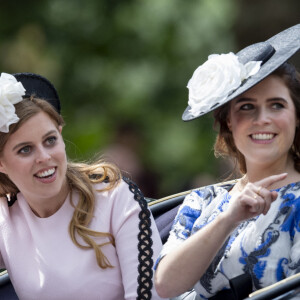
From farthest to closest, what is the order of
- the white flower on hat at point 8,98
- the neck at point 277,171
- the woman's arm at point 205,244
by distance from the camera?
the white flower on hat at point 8,98
the neck at point 277,171
the woman's arm at point 205,244

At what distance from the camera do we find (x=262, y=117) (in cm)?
244

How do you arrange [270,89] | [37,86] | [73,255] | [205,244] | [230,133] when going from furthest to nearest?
[37,86]
[73,255]
[230,133]
[270,89]
[205,244]

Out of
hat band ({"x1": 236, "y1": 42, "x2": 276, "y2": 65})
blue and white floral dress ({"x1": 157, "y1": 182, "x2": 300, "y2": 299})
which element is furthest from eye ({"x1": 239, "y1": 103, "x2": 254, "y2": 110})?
blue and white floral dress ({"x1": 157, "y1": 182, "x2": 300, "y2": 299})

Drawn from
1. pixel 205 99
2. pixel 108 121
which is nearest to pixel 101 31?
pixel 108 121

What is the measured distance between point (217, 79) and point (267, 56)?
0.16 m

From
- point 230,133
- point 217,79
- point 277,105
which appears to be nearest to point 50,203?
point 230,133

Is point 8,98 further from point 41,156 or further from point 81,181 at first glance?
point 81,181

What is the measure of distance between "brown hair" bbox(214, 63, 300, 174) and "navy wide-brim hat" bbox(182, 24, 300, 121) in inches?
1.9

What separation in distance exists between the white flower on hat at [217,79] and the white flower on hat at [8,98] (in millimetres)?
567

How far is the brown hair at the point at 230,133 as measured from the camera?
2492 mm

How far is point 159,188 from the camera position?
5223mm

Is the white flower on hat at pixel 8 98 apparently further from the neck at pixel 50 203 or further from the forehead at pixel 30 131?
the neck at pixel 50 203

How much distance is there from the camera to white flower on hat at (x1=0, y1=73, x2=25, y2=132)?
2691 millimetres

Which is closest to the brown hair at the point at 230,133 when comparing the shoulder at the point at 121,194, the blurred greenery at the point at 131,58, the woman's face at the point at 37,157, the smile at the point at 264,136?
the smile at the point at 264,136
